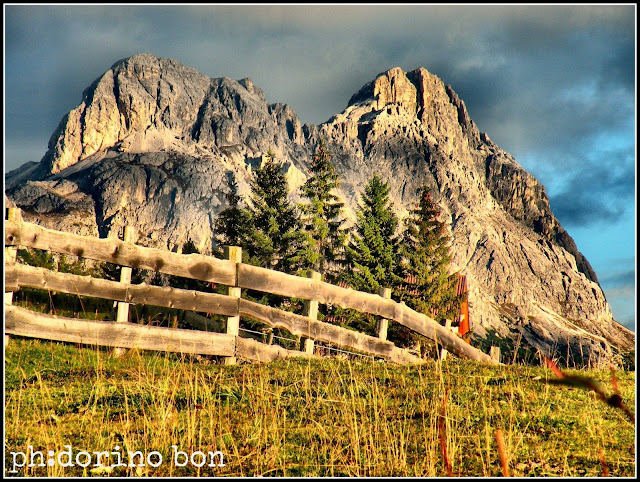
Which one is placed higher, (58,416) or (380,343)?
(380,343)

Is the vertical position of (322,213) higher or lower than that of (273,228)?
higher

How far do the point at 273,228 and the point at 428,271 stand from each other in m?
13.3

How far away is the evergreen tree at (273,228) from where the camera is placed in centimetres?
3607

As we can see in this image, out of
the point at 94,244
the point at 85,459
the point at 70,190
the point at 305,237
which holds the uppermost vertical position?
the point at 70,190

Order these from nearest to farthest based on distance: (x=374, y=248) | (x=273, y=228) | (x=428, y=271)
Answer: (x=273, y=228), (x=374, y=248), (x=428, y=271)

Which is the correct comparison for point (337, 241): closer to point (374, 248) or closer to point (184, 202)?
point (374, 248)

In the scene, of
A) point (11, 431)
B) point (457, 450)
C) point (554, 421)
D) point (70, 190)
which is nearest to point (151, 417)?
point (11, 431)

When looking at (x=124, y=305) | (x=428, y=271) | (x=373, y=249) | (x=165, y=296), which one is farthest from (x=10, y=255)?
(x=428, y=271)

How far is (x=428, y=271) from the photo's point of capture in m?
40.2

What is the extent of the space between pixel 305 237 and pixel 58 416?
32886 millimetres

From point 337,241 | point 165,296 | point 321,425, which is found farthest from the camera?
point 337,241

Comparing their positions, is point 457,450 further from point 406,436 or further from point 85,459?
point 85,459

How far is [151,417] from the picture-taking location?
14.9 feet

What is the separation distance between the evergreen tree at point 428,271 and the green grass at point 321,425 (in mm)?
31331
